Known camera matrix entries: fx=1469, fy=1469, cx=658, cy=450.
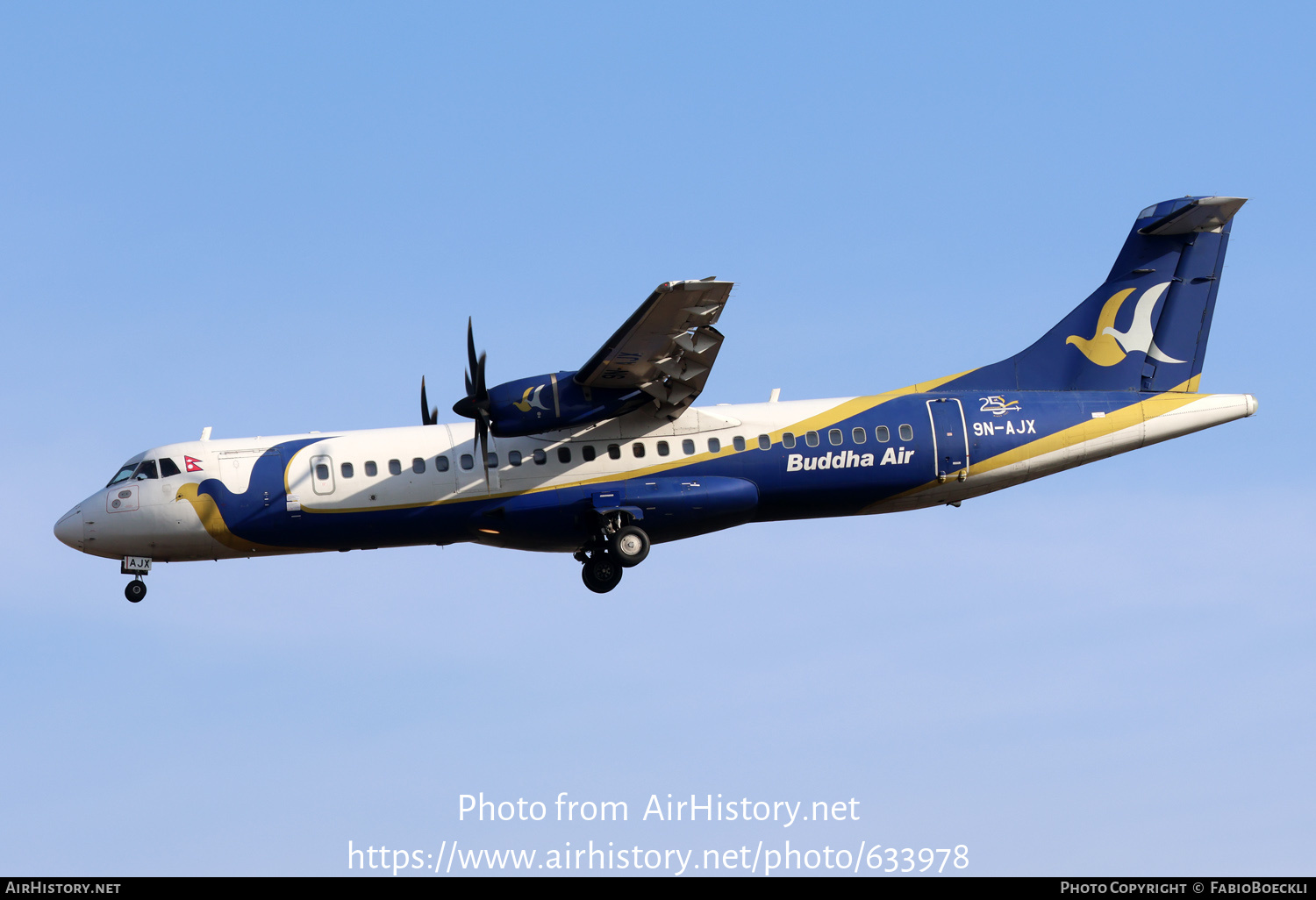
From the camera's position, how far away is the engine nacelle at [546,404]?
Answer: 2472 centimetres

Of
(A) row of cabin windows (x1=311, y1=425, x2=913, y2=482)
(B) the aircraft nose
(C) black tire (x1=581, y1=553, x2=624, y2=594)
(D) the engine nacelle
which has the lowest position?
(C) black tire (x1=581, y1=553, x2=624, y2=594)

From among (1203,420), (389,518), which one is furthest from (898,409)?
(389,518)

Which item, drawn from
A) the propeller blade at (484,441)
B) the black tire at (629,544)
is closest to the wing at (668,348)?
the propeller blade at (484,441)

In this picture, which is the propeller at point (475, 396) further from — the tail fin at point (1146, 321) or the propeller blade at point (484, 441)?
the tail fin at point (1146, 321)

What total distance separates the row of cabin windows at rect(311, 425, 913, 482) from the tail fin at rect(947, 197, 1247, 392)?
8.96ft

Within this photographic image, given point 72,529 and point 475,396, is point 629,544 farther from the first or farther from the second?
point 72,529

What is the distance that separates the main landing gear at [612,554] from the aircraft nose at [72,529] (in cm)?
891

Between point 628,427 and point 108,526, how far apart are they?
930 cm

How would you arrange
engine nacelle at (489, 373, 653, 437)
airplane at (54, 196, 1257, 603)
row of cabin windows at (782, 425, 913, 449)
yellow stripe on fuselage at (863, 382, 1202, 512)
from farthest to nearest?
1. yellow stripe on fuselage at (863, 382, 1202, 512)
2. row of cabin windows at (782, 425, 913, 449)
3. airplane at (54, 196, 1257, 603)
4. engine nacelle at (489, 373, 653, 437)

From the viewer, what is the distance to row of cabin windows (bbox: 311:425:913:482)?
25922mm

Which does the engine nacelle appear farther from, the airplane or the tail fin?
the tail fin

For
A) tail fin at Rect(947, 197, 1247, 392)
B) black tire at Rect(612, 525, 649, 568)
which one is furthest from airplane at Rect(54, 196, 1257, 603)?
tail fin at Rect(947, 197, 1247, 392)

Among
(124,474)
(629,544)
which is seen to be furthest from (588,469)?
(124,474)

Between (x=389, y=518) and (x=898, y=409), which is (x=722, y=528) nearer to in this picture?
(x=898, y=409)
